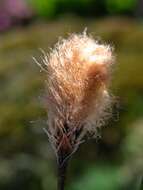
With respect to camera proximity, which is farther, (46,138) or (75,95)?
(46,138)

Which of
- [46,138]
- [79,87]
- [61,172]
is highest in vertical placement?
[46,138]

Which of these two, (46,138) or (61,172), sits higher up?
(46,138)

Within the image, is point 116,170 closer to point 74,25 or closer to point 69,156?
point 69,156

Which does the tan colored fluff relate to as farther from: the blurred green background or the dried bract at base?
the blurred green background

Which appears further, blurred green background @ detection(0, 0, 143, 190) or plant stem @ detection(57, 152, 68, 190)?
blurred green background @ detection(0, 0, 143, 190)

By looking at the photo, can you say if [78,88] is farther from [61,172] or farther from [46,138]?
[46,138]

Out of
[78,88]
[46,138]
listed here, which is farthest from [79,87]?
[46,138]

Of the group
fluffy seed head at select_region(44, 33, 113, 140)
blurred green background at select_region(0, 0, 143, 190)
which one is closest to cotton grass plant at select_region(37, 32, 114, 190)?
fluffy seed head at select_region(44, 33, 113, 140)

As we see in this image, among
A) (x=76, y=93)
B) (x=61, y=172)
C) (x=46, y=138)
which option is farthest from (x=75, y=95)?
(x=46, y=138)
